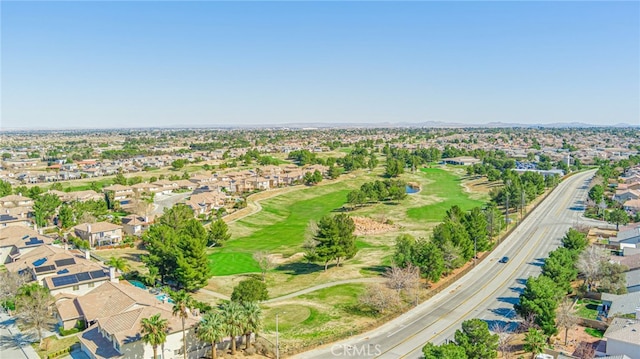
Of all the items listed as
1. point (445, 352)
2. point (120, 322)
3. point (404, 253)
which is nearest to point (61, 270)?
point (120, 322)

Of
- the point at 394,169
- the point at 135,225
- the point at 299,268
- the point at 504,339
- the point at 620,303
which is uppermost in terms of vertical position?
the point at 394,169

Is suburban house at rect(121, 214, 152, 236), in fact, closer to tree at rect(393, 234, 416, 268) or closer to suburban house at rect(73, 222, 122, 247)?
suburban house at rect(73, 222, 122, 247)

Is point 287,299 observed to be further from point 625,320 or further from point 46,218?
point 46,218

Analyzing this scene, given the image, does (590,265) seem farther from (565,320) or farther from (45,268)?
(45,268)

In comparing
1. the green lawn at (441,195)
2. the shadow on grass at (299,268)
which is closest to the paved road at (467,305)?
the shadow on grass at (299,268)

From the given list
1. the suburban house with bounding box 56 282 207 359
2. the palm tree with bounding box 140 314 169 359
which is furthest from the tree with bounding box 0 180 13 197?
the palm tree with bounding box 140 314 169 359

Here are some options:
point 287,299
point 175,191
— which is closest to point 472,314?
point 287,299
